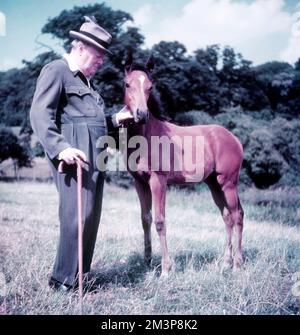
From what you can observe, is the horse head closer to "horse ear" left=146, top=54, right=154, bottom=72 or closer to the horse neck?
"horse ear" left=146, top=54, right=154, bottom=72

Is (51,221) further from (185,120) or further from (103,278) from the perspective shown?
(185,120)

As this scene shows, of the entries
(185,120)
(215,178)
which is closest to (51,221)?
(215,178)

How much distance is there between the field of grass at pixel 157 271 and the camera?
10.6 ft

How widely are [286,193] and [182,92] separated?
24.8 ft

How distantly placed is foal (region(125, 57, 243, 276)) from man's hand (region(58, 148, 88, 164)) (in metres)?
1.04

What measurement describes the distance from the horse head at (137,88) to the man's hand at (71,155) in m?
1.04

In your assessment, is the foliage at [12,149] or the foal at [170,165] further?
the foliage at [12,149]

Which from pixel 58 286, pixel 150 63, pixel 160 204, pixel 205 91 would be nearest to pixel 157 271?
pixel 160 204

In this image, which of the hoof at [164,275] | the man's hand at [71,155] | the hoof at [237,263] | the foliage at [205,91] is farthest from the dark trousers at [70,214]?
the foliage at [205,91]

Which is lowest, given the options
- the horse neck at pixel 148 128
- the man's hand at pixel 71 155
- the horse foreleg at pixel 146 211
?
the horse foreleg at pixel 146 211

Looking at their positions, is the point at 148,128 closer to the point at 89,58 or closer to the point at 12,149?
the point at 89,58

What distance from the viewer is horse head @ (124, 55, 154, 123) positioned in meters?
4.03

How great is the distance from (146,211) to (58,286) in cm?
183

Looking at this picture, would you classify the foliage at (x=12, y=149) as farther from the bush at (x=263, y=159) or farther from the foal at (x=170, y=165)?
the foal at (x=170, y=165)
